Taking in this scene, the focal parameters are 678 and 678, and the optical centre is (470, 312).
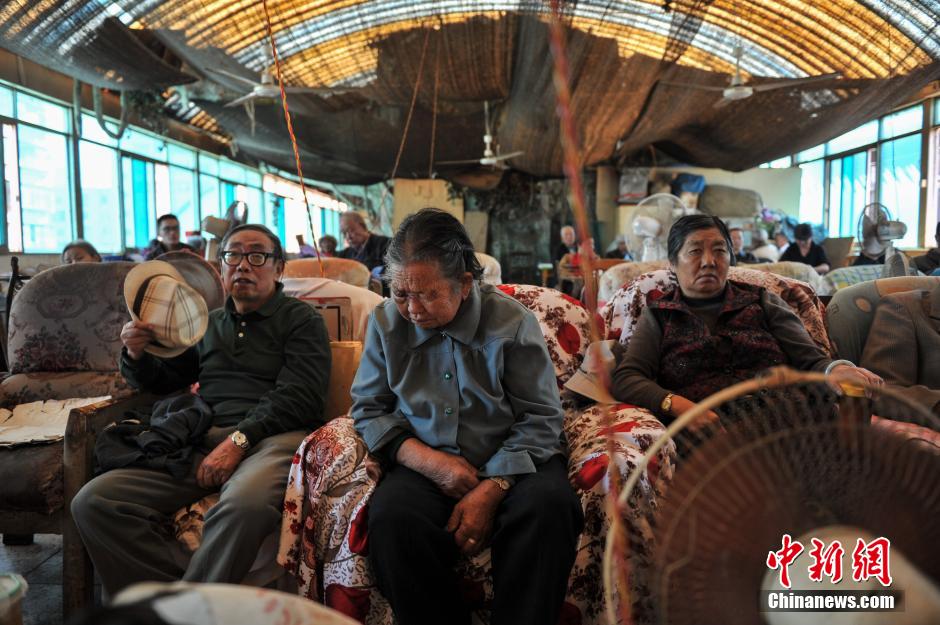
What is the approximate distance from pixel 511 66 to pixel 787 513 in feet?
21.4

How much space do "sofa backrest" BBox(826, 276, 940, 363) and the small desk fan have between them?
1808mm

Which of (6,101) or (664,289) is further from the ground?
(6,101)

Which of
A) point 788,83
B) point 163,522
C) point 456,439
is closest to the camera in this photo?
point 456,439

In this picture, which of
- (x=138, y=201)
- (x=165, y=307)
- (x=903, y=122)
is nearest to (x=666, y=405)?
(x=165, y=307)

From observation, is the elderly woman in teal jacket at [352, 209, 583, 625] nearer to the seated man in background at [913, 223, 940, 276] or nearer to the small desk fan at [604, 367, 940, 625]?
the small desk fan at [604, 367, 940, 625]

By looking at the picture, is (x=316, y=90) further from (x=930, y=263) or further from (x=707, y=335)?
(x=930, y=263)

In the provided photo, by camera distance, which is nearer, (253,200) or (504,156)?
(504,156)

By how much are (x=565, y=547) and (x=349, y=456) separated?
1.87ft

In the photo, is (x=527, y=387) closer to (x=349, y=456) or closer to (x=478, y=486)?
(x=478, y=486)

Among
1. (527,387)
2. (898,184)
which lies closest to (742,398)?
(527,387)

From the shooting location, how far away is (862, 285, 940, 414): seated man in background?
2209 mm

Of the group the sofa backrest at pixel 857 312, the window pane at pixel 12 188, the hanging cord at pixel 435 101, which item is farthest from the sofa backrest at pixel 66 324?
the window pane at pixel 12 188

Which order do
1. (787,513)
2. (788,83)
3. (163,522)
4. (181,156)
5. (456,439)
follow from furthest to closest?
(181,156)
(788,83)
(163,522)
(456,439)
(787,513)

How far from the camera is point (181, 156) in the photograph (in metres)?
11.7
